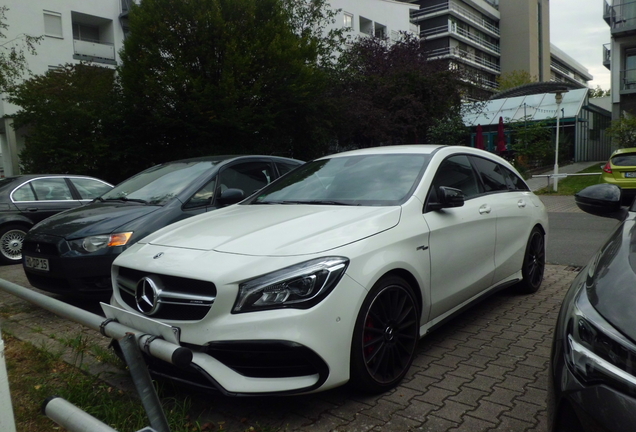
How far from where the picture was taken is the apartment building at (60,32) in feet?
86.3

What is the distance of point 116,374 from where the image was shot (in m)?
3.73

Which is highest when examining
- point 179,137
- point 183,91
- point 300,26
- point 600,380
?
point 300,26

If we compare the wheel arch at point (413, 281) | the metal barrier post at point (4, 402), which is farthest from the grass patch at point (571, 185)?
the metal barrier post at point (4, 402)

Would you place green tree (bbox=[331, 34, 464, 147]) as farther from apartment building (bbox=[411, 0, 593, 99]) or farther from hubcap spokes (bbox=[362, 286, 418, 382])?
apartment building (bbox=[411, 0, 593, 99])

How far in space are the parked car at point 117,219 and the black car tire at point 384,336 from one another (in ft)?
7.77

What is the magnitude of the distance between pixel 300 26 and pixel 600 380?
25.5m

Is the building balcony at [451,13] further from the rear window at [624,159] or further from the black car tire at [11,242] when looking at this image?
the black car tire at [11,242]

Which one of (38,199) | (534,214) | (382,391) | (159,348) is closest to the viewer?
(159,348)

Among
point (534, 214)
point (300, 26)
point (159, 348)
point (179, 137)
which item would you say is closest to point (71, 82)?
point (179, 137)

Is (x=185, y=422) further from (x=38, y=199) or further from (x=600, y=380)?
(x=38, y=199)

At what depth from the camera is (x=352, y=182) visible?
4293mm

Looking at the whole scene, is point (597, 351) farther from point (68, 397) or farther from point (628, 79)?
point (628, 79)

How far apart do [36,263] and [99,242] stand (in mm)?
817

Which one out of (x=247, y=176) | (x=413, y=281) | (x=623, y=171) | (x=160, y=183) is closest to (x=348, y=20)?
(x=623, y=171)
